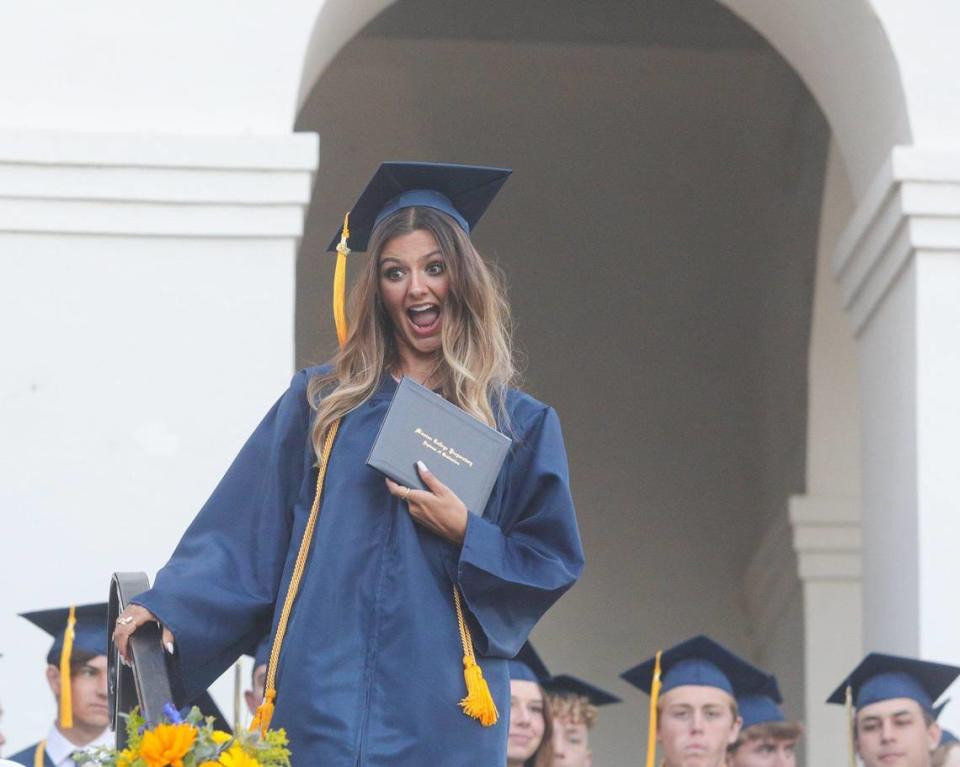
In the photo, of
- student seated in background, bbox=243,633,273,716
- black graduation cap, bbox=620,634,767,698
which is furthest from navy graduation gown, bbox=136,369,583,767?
black graduation cap, bbox=620,634,767,698

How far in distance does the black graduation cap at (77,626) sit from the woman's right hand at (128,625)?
109 inches

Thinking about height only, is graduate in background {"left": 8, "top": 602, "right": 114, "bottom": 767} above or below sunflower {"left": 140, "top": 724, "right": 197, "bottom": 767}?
above

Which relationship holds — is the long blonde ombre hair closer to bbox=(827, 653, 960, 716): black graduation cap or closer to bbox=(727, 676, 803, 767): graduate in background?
bbox=(827, 653, 960, 716): black graduation cap

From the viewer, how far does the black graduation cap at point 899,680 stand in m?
6.98

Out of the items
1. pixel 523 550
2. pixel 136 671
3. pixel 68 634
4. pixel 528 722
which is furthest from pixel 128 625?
pixel 528 722

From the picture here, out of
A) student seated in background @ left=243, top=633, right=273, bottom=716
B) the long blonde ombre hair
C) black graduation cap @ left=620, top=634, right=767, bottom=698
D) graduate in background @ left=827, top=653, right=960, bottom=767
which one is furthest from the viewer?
black graduation cap @ left=620, top=634, right=767, bottom=698

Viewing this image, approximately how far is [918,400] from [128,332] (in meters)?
2.73

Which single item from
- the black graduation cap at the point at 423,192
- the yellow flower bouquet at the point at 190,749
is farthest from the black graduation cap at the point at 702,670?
the yellow flower bouquet at the point at 190,749

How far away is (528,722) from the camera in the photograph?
24.2ft

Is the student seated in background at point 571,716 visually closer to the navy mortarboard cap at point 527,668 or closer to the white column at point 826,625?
the navy mortarboard cap at point 527,668

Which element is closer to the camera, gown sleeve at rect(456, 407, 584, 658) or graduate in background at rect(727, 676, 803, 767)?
gown sleeve at rect(456, 407, 584, 658)

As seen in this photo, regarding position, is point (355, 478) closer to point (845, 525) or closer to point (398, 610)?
point (398, 610)

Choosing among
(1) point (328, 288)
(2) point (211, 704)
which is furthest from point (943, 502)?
(1) point (328, 288)

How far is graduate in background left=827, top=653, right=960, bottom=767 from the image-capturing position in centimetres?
704
